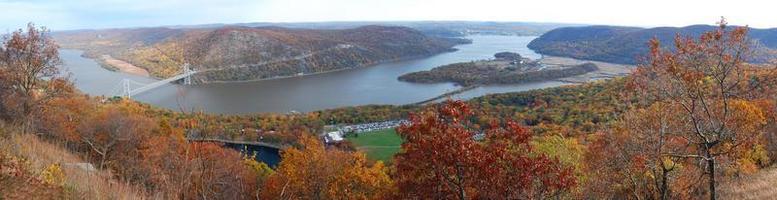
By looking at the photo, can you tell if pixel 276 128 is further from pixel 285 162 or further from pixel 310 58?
pixel 310 58

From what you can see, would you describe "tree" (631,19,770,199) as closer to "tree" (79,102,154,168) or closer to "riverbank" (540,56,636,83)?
"tree" (79,102,154,168)

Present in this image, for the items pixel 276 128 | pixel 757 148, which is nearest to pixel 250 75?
pixel 276 128

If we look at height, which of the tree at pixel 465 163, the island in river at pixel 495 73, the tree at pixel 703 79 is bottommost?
the island in river at pixel 495 73

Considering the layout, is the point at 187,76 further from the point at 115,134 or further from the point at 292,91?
the point at 115,134

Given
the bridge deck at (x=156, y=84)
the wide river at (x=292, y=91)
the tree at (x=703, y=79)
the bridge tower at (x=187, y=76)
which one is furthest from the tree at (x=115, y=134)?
the bridge tower at (x=187, y=76)

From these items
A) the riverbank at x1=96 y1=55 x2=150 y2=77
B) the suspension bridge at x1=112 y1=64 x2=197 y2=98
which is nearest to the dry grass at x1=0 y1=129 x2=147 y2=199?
the suspension bridge at x1=112 y1=64 x2=197 y2=98

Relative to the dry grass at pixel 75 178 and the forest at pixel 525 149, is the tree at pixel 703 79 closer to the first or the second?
the forest at pixel 525 149
